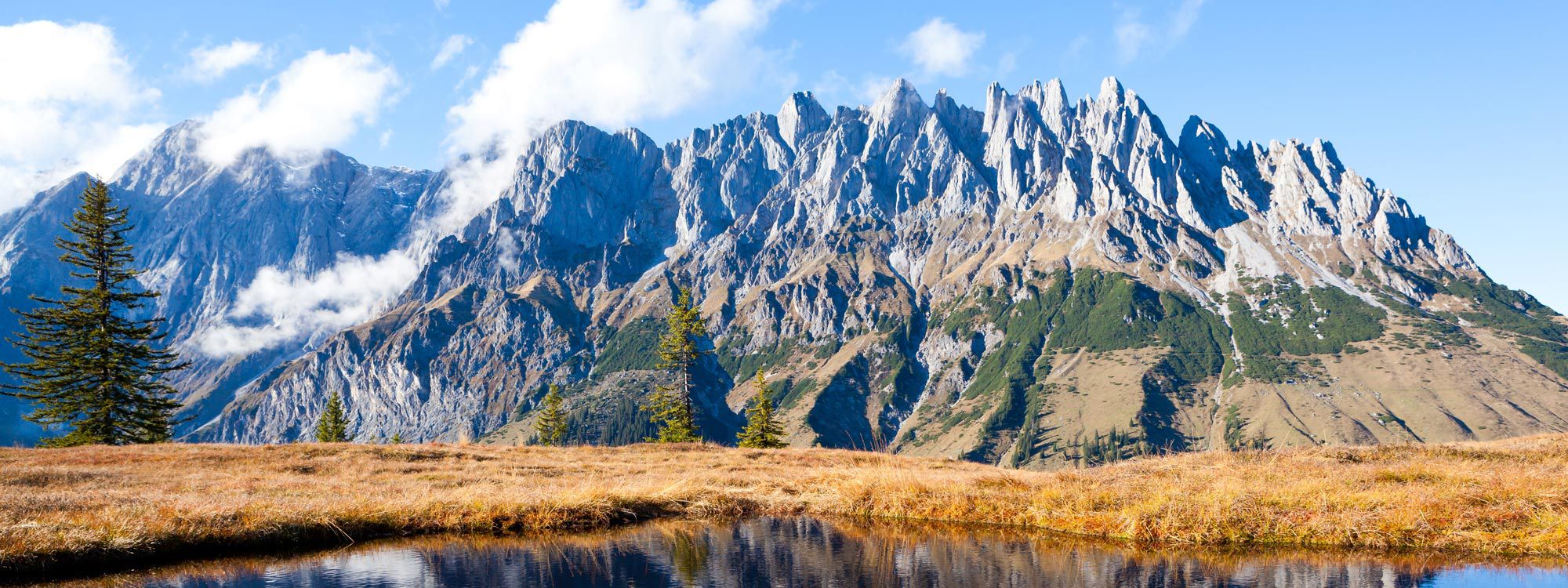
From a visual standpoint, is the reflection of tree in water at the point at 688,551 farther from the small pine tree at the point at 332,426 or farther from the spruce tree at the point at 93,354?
the small pine tree at the point at 332,426

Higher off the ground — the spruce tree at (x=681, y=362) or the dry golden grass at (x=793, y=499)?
the spruce tree at (x=681, y=362)

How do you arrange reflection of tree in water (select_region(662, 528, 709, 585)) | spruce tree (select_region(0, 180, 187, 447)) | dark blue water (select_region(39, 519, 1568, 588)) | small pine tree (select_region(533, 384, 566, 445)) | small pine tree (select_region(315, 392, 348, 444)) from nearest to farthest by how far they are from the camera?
dark blue water (select_region(39, 519, 1568, 588)), reflection of tree in water (select_region(662, 528, 709, 585)), spruce tree (select_region(0, 180, 187, 447)), small pine tree (select_region(315, 392, 348, 444)), small pine tree (select_region(533, 384, 566, 445))

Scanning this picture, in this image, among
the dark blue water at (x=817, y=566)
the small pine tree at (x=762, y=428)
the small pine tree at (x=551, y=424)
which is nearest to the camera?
the dark blue water at (x=817, y=566)

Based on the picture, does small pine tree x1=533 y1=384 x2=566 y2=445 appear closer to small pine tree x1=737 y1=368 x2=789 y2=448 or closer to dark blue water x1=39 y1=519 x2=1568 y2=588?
small pine tree x1=737 y1=368 x2=789 y2=448

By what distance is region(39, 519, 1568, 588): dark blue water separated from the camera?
517 inches

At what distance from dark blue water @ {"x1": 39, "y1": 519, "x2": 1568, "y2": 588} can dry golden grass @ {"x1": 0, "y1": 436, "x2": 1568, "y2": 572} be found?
124 centimetres

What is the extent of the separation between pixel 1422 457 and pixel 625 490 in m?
25.8

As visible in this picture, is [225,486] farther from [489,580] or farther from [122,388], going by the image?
[122,388]

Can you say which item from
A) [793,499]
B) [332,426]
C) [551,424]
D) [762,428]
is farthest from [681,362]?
[793,499]

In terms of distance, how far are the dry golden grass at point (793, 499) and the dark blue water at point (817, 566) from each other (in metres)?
1.24

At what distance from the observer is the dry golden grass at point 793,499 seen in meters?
15.5

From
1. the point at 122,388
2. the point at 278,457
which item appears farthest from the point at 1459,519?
the point at 122,388

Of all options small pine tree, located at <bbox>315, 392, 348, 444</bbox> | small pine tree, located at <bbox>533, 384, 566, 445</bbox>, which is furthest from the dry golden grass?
small pine tree, located at <bbox>533, 384, 566, 445</bbox>

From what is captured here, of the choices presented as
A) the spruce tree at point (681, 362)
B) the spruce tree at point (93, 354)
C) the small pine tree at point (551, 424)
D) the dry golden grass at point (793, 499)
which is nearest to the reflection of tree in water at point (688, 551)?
the dry golden grass at point (793, 499)
